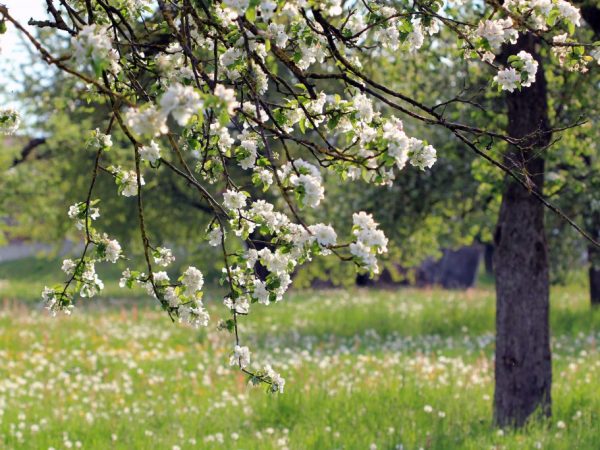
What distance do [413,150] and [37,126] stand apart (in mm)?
22745

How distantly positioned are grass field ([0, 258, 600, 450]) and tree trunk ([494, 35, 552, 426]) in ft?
1.11

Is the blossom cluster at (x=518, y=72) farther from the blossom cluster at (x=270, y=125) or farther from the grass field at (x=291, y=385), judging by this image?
the grass field at (x=291, y=385)

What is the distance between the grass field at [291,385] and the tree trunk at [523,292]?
339mm

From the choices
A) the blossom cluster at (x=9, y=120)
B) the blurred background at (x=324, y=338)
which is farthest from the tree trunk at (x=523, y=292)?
the blossom cluster at (x=9, y=120)

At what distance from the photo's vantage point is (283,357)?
1413cm

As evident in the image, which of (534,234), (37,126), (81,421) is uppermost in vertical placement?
(37,126)

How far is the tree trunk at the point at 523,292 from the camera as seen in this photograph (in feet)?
27.6

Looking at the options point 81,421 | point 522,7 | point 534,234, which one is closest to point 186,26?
point 522,7

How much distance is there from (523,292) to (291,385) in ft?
10.8

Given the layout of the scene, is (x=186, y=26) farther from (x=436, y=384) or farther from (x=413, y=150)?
(x=436, y=384)

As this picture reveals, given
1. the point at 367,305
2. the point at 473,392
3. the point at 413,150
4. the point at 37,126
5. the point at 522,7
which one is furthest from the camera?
the point at 37,126

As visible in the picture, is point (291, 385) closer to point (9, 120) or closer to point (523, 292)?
point (523, 292)

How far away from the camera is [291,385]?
10.4m

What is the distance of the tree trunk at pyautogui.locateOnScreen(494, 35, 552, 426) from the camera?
8398 millimetres
